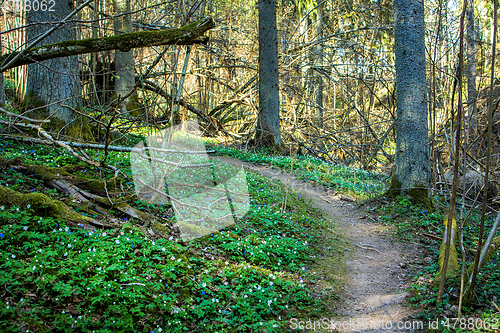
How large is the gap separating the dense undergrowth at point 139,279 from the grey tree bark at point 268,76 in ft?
26.4

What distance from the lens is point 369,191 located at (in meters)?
9.09

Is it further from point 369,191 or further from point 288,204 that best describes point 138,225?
point 369,191

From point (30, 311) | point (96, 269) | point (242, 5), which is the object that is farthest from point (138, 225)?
point (242, 5)

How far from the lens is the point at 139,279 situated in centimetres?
331

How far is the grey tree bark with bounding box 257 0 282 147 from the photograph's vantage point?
496 inches

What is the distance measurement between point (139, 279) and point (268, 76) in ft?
34.8

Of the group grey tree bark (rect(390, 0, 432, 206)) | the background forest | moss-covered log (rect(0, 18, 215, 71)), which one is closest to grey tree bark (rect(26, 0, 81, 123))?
the background forest

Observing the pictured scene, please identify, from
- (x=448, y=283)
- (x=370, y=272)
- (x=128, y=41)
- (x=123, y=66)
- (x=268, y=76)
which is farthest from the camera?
(x=268, y=76)

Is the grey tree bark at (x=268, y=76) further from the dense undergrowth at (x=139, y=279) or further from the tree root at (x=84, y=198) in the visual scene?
the tree root at (x=84, y=198)

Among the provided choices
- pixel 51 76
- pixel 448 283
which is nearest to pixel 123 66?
pixel 51 76

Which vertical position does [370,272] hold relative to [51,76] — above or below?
below

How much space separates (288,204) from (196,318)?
4.15m

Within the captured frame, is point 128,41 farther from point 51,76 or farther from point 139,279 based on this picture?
point 51,76

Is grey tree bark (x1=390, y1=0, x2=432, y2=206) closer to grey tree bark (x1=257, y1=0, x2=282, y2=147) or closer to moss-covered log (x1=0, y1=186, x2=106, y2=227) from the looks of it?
grey tree bark (x1=257, y1=0, x2=282, y2=147)
